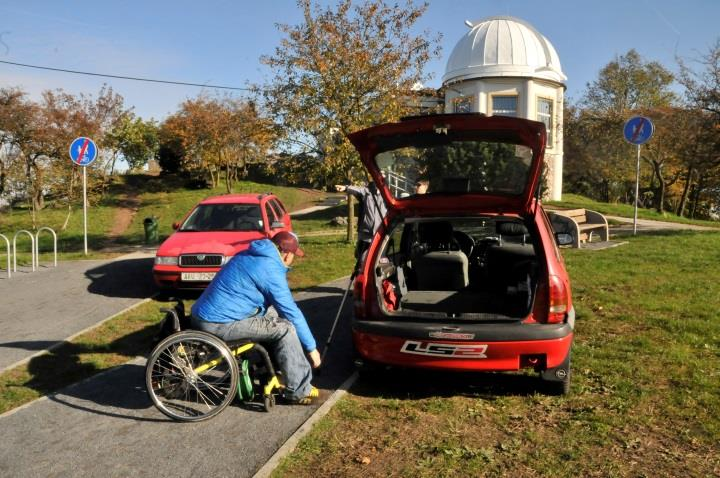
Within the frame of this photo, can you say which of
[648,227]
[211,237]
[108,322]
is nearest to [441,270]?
[108,322]

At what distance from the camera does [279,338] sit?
4.64 m

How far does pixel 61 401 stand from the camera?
495 cm

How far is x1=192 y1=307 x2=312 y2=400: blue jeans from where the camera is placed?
4.61 m

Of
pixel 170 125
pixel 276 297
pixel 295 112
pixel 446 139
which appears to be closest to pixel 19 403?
pixel 276 297

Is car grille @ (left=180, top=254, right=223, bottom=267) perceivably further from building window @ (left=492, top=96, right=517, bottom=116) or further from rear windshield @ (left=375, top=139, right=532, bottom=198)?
building window @ (left=492, top=96, right=517, bottom=116)

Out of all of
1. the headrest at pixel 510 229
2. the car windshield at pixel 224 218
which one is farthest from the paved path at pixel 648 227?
the headrest at pixel 510 229

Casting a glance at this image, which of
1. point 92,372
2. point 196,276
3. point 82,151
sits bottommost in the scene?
point 92,372

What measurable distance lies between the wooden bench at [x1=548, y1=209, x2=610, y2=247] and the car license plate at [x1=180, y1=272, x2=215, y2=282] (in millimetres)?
8590

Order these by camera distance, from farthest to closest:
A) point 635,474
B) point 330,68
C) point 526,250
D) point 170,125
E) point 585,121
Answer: point 585,121 → point 170,125 → point 330,68 → point 526,250 → point 635,474

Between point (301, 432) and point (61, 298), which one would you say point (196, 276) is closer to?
point (61, 298)

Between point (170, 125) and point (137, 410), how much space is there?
3230cm

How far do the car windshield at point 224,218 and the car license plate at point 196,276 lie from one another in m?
1.28

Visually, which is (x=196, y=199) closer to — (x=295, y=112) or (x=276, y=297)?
(x=295, y=112)

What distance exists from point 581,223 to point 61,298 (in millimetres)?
12579
